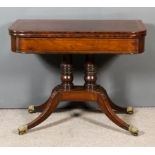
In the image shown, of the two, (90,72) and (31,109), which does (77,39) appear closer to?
(90,72)

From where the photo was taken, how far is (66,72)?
196cm

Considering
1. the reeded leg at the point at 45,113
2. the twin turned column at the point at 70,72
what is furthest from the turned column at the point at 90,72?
the reeded leg at the point at 45,113

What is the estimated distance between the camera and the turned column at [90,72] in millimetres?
1943

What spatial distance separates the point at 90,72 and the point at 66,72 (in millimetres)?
122

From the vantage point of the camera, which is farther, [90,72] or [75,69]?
[75,69]

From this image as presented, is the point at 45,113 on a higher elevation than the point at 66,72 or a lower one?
lower

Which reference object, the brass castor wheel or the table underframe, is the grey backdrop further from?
the table underframe

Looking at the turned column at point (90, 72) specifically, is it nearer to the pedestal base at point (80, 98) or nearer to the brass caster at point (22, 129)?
the pedestal base at point (80, 98)

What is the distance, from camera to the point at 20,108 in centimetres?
226

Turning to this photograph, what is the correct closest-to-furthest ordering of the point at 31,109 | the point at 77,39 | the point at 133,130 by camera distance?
the point at 77,39
the point at 133,130
the point at 31,109

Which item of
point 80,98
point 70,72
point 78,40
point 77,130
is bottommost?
point 77,130

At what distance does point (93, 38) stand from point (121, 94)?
2.13 feet

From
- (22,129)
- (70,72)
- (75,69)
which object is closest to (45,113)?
(22,129)

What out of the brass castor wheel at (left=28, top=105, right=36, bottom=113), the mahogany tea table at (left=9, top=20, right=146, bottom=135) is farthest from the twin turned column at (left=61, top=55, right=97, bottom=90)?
the brass castor wheel at (left=28, top=105, right=36, bottom=113)
